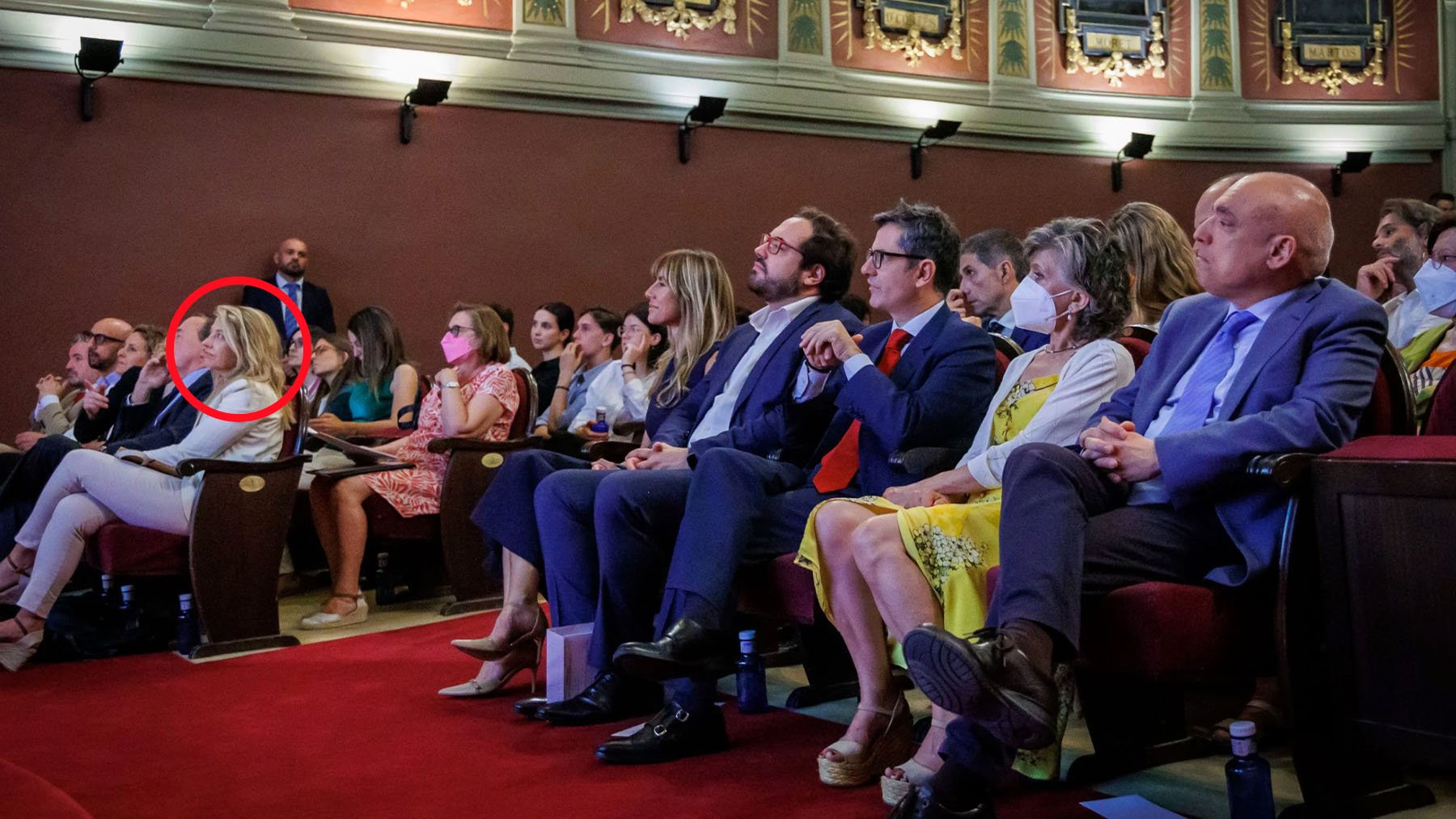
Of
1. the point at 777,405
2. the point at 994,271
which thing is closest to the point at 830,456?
the point at 777,405

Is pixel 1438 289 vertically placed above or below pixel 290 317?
below

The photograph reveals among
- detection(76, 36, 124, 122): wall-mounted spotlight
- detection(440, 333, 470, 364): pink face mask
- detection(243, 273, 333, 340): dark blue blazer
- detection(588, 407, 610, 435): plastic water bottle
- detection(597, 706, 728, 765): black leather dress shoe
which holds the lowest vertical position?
detection(597, 706, 728, 765): black leather dress shoe

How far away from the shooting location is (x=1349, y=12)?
9367 mm

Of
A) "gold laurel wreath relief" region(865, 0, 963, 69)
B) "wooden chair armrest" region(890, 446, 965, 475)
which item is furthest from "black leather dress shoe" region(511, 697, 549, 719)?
"gold laurel wreath relief" region(865, 0, 963, 69)

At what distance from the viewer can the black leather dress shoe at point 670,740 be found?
2545mm

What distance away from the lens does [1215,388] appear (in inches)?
86.1

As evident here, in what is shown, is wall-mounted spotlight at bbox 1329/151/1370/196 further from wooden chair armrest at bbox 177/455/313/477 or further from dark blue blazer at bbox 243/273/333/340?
wooden chair armrest at bbox 177/455/313/477

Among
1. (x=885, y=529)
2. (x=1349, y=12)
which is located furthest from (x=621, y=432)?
(x=1349, y=12)

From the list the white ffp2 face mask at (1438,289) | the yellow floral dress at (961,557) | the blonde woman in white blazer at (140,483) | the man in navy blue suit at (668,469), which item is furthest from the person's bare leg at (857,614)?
the blonde woman in white blazer at (140,483)

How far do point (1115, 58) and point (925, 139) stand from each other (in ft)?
→ 5.36

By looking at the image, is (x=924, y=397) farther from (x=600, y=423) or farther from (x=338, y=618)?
(x=600, y=423)

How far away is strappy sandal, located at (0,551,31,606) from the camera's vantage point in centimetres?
423

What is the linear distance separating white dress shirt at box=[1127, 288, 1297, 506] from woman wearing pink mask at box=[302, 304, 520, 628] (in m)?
2.92

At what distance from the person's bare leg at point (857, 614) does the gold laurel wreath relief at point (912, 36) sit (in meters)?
6.52
